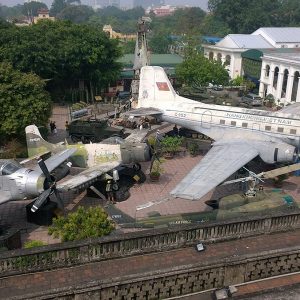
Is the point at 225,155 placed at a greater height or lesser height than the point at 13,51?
lesser

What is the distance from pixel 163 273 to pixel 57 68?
4071 cm

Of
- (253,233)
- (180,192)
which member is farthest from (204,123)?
(253,233)

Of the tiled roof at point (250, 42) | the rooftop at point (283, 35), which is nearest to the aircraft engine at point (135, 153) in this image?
the tiled roof at point (250, 42)

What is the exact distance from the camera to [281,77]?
166 ft

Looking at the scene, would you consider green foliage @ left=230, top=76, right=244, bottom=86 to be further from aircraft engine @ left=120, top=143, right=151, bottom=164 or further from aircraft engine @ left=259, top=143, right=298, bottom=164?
aircraft engine @ left=120, top=143, right=151, bottom=164

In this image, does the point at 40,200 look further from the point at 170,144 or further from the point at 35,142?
the point at 170,144

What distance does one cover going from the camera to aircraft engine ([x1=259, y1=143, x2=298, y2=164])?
24.1 metres

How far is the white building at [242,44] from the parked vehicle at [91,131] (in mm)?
35387

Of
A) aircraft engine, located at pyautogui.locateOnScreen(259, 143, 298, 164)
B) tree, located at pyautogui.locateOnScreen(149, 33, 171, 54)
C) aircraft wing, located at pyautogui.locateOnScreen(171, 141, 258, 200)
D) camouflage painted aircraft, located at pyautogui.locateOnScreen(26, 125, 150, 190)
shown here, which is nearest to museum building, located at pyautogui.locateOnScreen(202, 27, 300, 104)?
aircraft engine, located at pyautogui.locateOnScreen(259, 143, 298, 164)

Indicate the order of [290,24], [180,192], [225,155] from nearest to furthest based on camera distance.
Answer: [180,192] → [225,155] → [290,24]

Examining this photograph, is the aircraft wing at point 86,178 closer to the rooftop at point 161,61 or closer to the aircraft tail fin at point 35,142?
the aircraft tail fin at point 35,142

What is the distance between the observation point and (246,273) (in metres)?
13.0

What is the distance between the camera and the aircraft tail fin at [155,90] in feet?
102

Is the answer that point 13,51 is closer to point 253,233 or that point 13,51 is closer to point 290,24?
point 253,233
